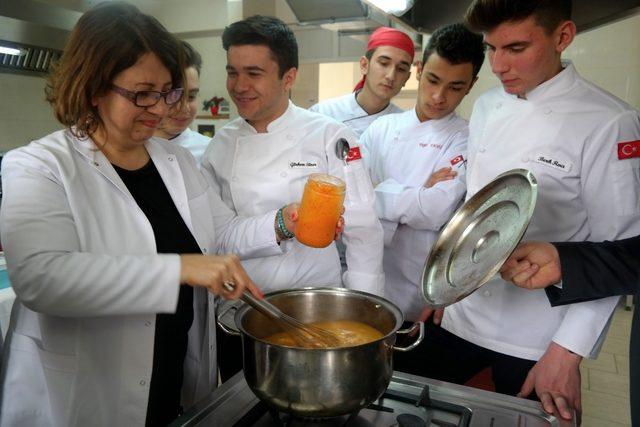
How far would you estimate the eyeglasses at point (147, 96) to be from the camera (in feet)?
3.27

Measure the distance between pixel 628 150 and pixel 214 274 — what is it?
0.98 meters

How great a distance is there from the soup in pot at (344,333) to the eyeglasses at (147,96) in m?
0.57

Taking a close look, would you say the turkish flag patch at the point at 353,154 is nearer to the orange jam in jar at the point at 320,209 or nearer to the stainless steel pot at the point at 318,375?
the orange jam in jar at the point at 320,209

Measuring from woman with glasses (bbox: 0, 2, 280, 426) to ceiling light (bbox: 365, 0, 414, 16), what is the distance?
75cm

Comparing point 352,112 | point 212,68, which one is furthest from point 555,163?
point 212,68

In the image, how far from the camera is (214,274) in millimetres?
801

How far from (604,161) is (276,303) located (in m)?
0.84

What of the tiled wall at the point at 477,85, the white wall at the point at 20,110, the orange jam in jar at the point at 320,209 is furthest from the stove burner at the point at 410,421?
the white wall at the point at 20,110

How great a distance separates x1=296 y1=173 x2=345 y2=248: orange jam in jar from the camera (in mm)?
1075

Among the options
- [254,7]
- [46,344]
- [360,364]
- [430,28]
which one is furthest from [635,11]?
[254,7]

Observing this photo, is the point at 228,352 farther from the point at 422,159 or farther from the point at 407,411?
the point at 422,159

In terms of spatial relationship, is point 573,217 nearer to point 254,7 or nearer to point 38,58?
point 38,58

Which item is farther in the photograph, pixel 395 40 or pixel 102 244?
pixel 395 40

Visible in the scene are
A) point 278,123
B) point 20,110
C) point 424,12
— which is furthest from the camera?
point 20,110
